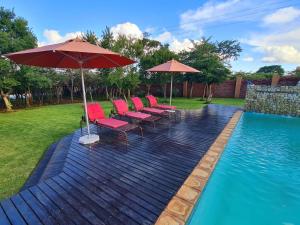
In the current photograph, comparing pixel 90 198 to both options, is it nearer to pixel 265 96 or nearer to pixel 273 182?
pixel 273 182

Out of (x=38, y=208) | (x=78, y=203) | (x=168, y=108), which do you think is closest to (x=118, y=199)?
(x=78, y=203)

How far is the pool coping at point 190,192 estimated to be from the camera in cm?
237

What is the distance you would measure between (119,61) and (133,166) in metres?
3.04

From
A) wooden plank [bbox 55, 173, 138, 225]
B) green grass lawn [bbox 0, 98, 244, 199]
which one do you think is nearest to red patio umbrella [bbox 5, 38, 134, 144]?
green grass lawn [bbox 0, 98, 244, 199]

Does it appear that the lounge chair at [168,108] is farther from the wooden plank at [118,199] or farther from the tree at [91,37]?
the tree at [91,37]

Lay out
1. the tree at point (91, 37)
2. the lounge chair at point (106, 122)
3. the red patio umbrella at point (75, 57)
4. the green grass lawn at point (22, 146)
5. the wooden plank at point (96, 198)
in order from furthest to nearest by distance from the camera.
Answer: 1. the tree at point (91, 37)
2. the lounge chair at point (106, 122)
3. the green grass lawn at point (22, 146)
4. the red patio umbrella at point (75, 57)
5. the wooden plank at point (96, 198)

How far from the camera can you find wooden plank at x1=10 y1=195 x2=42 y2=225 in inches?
89.2

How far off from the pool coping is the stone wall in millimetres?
8227

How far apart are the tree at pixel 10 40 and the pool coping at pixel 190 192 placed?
12563 mm

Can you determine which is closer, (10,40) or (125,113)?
(125,113)

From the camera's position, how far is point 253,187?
3574mm

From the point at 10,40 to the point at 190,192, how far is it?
45.9 feet

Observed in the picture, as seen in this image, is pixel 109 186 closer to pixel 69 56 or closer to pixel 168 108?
pixel 69 56

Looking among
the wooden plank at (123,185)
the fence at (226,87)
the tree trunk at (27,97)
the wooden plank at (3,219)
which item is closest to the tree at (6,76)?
the tree trunk at (27,97)
